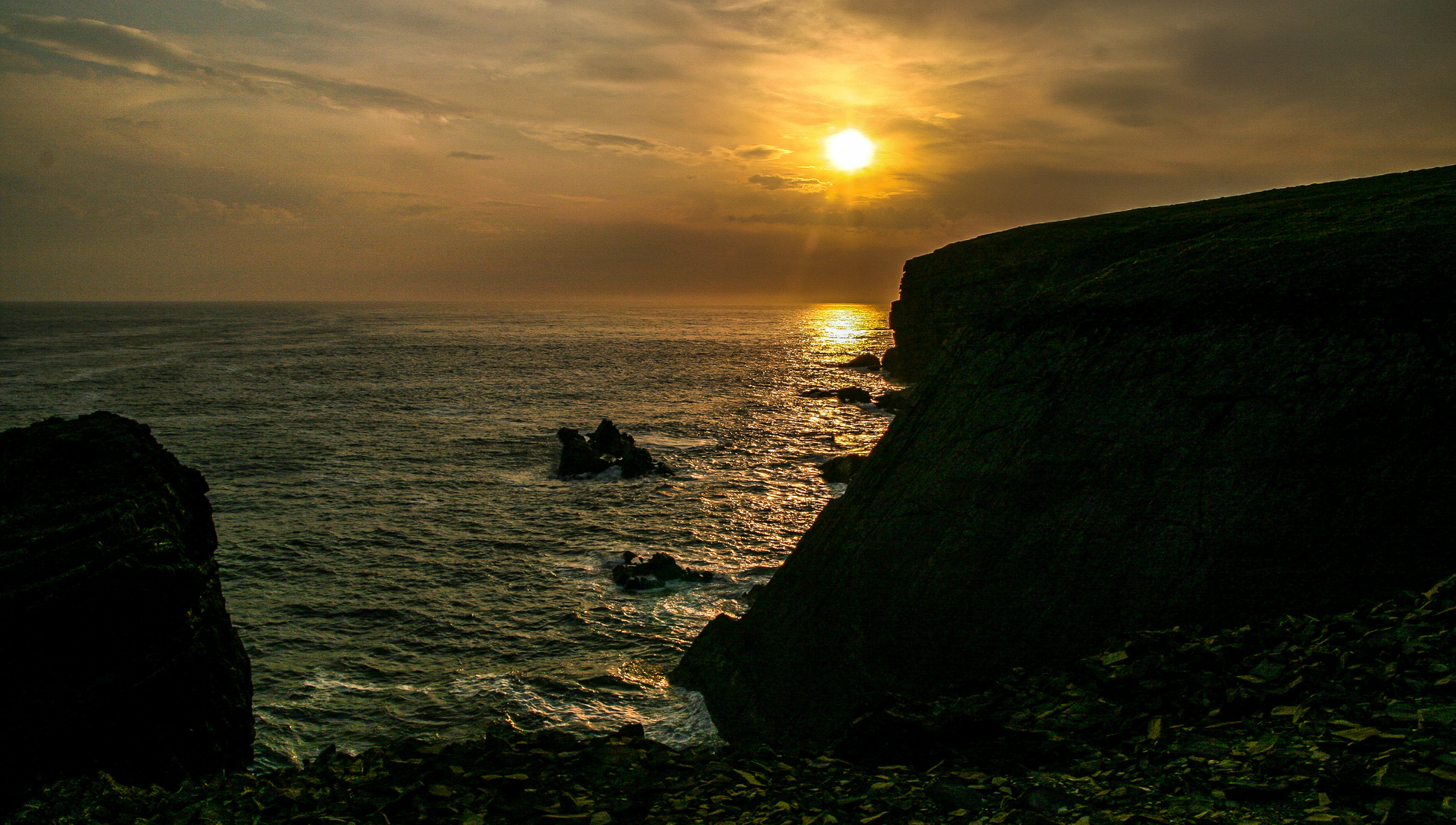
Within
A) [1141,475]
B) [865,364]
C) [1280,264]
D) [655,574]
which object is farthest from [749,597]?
[865,364]

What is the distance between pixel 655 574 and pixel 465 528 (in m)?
12.0

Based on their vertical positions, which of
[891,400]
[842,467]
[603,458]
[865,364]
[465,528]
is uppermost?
[865,364]

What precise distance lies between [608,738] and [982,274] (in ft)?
107

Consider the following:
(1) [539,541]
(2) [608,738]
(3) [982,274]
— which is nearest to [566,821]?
(2) [608,738]

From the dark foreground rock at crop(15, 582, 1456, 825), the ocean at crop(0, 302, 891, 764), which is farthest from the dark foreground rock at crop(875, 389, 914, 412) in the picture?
the dark foreground rock at crop(15, 582, 1456, 825)

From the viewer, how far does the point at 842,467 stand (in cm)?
4466

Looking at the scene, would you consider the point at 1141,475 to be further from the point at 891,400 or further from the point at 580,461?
the point at 891,400

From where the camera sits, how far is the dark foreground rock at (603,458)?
45.0 metres

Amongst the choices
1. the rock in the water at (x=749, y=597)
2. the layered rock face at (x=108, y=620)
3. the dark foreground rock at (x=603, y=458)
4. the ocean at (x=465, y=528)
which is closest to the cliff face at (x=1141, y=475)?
the ocean at (x=465, y=528)

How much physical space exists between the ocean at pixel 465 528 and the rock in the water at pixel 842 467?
98cm

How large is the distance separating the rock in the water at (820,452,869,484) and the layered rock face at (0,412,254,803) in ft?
108

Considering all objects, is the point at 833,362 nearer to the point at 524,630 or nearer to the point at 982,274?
the point at 982,274

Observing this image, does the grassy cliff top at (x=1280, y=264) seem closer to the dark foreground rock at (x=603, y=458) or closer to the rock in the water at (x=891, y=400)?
the dark foreground rock at (x=603, y=458)

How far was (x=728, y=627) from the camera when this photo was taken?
757 inches
